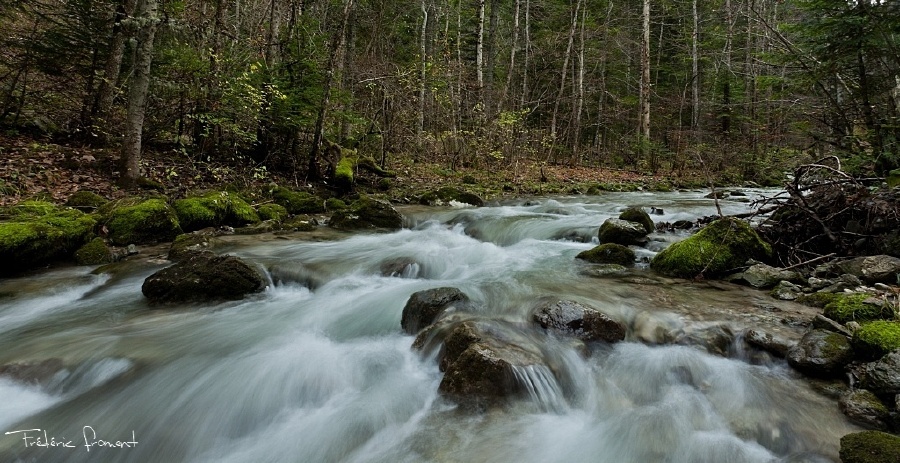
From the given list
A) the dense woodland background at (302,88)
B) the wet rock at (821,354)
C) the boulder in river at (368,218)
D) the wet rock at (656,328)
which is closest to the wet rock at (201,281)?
the boulder in river at (368,218)

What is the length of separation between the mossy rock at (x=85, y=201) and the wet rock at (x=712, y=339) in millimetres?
8370

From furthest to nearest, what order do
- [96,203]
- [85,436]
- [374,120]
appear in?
1. [374,120]
2. [96,203]
3. [85,436]

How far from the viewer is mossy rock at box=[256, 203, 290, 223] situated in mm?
8991

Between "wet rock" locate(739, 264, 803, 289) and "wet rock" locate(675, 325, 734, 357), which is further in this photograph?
"wet rock" locate(739, 264, 803, 289)

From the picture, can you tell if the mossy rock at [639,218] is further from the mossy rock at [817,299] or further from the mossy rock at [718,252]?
the mossy rock at [817,299]

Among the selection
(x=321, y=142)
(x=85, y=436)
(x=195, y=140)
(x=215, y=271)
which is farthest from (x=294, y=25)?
(x=85, y=436)

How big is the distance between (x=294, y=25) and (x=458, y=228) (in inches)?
261

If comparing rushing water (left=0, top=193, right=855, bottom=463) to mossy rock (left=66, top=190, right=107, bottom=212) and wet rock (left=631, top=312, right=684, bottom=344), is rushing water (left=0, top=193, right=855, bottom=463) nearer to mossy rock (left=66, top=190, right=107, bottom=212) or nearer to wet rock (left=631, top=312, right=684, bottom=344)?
wet rock (left=631, top=312, right=684, bottom=344)

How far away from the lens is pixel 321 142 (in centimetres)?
1177

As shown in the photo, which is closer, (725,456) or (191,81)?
(725,456)

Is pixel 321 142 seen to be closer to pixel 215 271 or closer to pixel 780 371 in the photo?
pixel 215 271

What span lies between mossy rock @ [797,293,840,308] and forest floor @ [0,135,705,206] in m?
8.93

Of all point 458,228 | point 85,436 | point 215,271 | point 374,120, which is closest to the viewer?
point 85,436

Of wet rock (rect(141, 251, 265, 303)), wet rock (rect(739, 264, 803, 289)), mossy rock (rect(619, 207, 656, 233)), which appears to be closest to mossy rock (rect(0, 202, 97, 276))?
wet rock (rect(141, 251, 265, 303))
